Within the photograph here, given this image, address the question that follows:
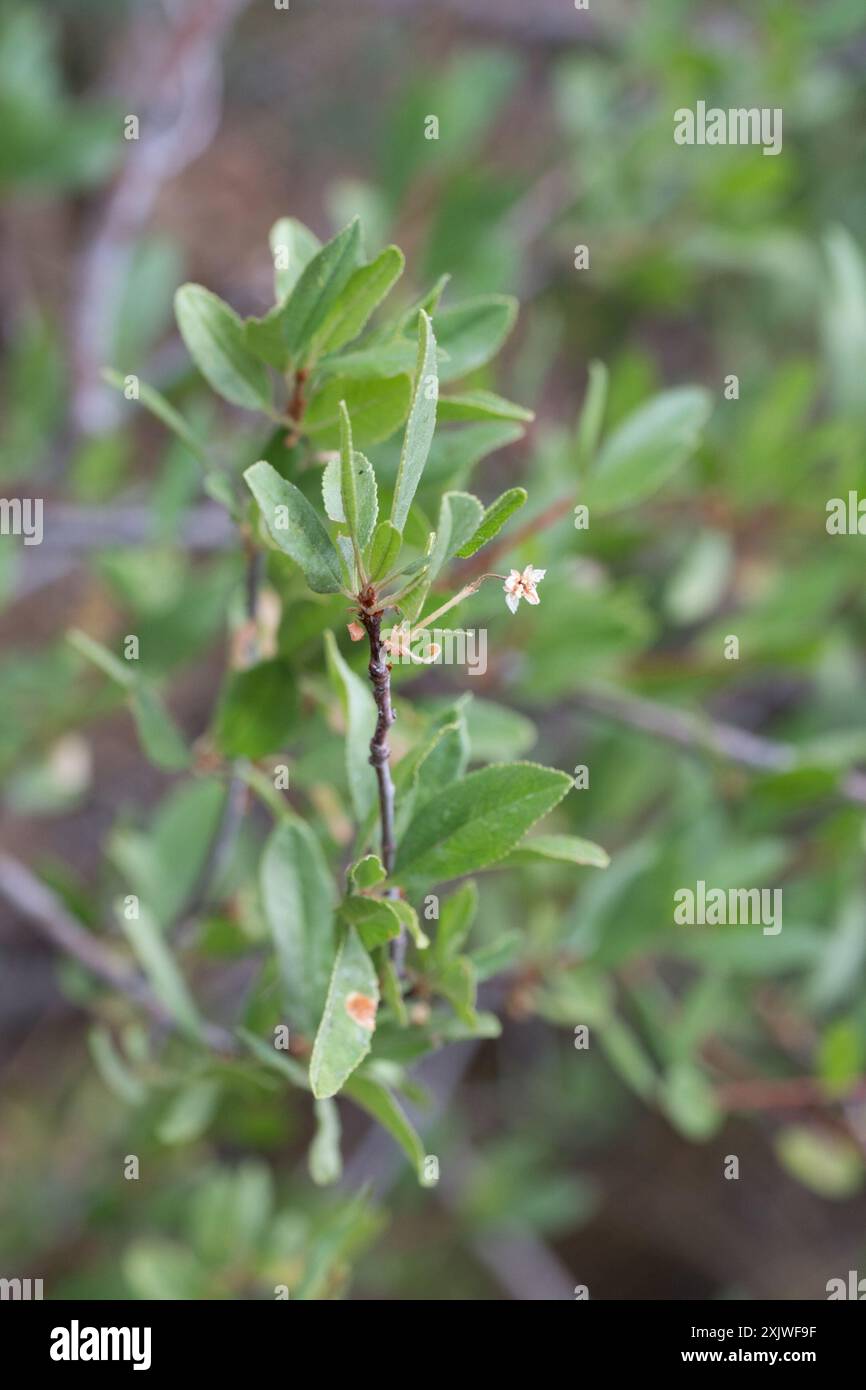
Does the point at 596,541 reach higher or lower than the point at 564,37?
lower

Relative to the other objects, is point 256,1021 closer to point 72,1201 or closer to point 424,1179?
point 424,1179

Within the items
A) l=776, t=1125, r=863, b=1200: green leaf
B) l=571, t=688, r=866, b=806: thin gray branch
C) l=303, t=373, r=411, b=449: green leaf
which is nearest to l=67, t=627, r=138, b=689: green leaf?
l=303, t=373, r=411, b=449: green leaf

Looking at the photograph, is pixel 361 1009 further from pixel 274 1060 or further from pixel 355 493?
pixel 355 493

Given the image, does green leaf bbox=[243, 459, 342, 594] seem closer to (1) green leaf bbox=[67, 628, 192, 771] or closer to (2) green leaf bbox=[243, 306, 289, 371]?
(2) green leaf bbox=[243, 306, 289, 371]

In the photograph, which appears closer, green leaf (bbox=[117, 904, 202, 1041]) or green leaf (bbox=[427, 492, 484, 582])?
green leaf (bbox=[427, 492, 484, 582])

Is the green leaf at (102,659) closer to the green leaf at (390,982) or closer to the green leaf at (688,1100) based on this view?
the green leaf at (390,982)
